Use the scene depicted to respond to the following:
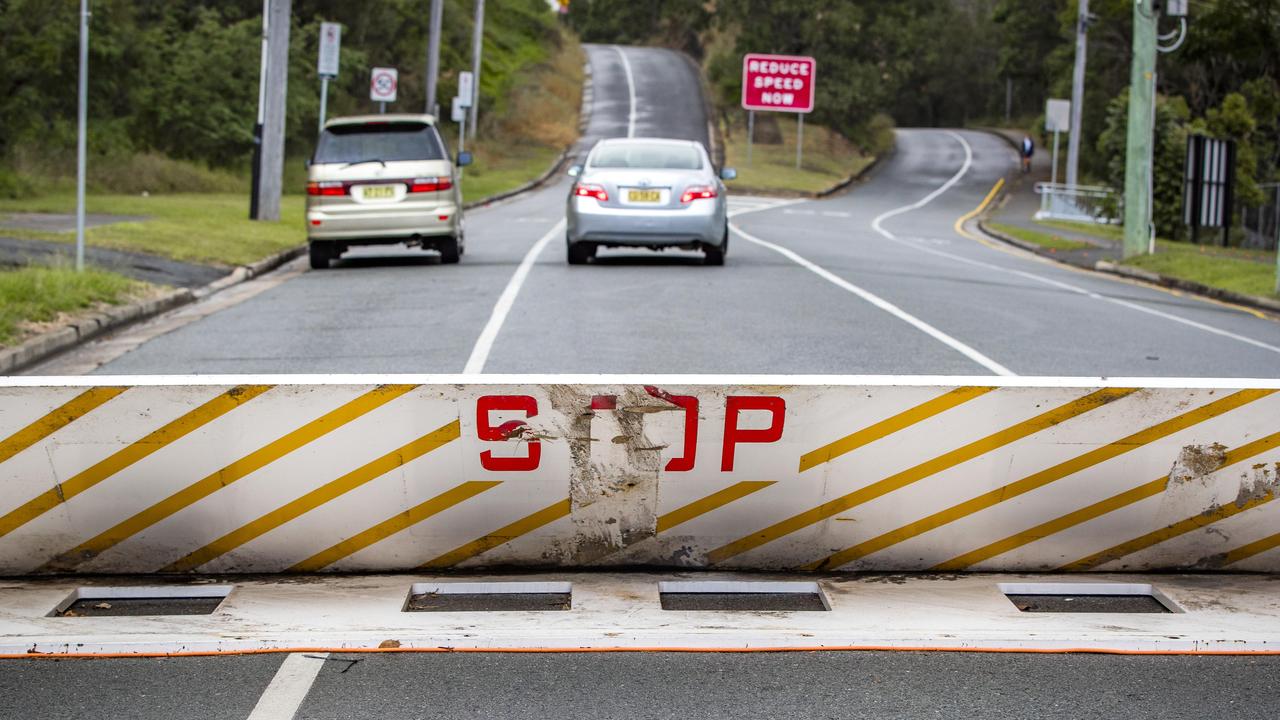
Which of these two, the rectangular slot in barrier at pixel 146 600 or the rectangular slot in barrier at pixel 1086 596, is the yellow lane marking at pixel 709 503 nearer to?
the rectangular slot in barrier at pixel 1086 596

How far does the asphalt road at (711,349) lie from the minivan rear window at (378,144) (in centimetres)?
141

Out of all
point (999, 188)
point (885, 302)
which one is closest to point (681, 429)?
point (885, 302)

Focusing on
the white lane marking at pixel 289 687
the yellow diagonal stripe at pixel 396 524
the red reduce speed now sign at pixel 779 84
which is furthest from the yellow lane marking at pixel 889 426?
the red reduce speed now sign at pixel 779 84

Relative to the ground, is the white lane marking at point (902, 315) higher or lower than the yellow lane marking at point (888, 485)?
higher

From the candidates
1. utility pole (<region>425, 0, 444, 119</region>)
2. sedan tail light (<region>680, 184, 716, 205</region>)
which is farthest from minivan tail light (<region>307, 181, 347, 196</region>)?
utility pole (<region>425, 0, 444, 119</region>)

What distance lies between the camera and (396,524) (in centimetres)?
586

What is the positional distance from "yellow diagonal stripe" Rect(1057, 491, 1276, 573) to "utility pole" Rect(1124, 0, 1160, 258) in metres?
21.1

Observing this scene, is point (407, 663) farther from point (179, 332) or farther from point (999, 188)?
point (999, 188)

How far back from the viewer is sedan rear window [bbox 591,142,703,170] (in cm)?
1927

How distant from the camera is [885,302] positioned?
15.6m

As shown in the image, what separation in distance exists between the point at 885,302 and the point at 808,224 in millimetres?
18582

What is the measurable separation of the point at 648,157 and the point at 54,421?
14.2m

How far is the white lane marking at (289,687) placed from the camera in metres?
4.37

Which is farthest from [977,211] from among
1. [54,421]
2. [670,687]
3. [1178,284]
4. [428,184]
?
[670,687]
